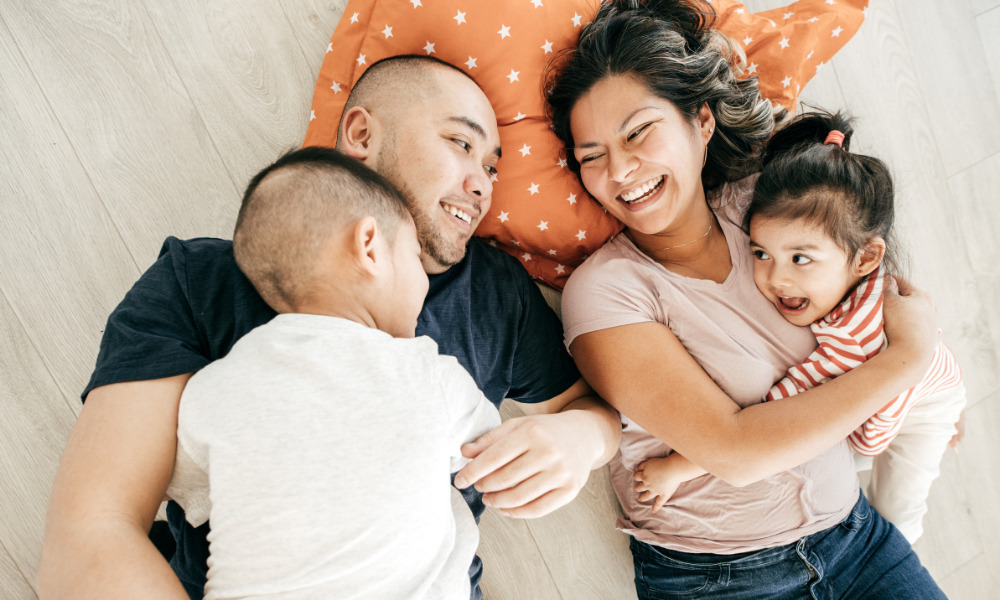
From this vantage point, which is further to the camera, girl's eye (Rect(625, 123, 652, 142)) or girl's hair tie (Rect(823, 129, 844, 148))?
girl's hair tie (Rect(823, 129, 844, 148))

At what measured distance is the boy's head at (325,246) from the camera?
0.97 m

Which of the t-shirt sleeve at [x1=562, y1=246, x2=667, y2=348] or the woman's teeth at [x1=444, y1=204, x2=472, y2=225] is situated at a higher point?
the woman's teeth at [x1=444, y1=204, x2=472, y2=225]

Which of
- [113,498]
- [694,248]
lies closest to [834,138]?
[694,248]

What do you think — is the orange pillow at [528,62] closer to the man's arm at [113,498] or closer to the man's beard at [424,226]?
the man's beard at [424,226]

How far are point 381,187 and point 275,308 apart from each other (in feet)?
1.00

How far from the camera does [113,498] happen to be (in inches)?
34.9

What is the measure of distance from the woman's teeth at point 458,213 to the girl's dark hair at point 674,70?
379 millimetres

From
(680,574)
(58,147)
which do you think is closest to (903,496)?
(680,574)

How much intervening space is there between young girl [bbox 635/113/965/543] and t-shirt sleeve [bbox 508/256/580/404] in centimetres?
34

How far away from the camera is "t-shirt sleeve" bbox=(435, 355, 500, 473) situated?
3.11 feet

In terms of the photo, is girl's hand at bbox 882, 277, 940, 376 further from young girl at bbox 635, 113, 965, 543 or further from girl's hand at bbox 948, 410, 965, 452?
girl's hand at bbox 948, 410, 965, 452

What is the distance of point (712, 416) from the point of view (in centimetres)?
121

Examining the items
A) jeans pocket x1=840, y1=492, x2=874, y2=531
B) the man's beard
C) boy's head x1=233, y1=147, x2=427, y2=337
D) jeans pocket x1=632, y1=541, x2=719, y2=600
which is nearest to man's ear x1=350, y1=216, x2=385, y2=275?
boy's head x1=233, y1=147, x2=427, y2=337

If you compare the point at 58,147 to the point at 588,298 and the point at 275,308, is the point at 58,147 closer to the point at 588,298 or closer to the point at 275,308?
the point at 275,308
